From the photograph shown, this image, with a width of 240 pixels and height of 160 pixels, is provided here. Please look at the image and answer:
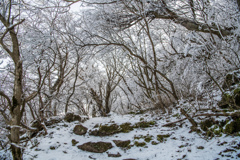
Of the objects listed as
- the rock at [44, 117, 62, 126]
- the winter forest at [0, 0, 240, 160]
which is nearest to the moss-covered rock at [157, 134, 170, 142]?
the winter forest at [0, 0, 240, 160]

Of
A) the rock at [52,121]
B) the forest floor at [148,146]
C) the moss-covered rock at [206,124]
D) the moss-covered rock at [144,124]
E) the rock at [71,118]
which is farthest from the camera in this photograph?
the rock at [71,118]

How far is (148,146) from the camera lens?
351cm

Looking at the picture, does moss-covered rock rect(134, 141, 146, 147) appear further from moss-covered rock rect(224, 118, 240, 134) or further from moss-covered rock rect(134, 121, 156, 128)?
moss-covered rock rect(224, 118, 240, 134)

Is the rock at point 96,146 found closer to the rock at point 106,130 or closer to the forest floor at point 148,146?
the forest floor at point 148,146

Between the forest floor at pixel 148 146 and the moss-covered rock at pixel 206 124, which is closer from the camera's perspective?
the forest floor at pixel 148 146

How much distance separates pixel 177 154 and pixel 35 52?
15.7 ft

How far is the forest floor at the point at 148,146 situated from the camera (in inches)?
96.7

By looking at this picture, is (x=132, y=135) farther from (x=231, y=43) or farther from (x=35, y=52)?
(x=35, y=52)

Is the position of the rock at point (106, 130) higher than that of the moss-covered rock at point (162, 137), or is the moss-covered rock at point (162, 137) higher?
the rock at point (106, 130)

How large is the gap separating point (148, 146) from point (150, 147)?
77mm

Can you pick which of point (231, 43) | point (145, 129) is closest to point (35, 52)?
point (145, 129)

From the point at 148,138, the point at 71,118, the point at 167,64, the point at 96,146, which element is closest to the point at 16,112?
the point at 96,146

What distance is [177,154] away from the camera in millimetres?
2738

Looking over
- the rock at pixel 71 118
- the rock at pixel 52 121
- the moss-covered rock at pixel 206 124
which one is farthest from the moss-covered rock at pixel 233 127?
the rock at pixel 52 121
